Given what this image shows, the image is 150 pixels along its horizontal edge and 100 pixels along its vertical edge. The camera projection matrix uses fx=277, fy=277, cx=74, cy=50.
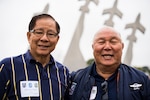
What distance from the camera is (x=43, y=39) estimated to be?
3070 mm

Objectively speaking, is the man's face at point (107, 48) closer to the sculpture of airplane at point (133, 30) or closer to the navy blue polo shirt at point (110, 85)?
the navy blue polo shirt at point (110, 85)

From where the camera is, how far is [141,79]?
10.0 feet

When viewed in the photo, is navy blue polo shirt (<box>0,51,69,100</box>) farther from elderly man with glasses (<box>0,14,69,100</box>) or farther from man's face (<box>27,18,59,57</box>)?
man's face (<box>27,18,59,57</box>)

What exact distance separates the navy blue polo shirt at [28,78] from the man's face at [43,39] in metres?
0.12

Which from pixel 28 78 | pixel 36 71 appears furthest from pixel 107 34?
pixel 28 78

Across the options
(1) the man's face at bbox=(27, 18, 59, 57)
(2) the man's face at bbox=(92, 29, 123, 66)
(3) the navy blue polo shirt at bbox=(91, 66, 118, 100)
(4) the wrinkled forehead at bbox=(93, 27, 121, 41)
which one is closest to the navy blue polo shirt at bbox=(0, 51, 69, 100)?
(1) the man's face at bbox=(27, 18, 59, 57)

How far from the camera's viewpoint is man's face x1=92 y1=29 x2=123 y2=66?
10.1ft

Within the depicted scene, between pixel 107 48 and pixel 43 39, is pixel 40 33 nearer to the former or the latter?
pixel 43 39

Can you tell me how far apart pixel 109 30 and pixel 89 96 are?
2.58 ft

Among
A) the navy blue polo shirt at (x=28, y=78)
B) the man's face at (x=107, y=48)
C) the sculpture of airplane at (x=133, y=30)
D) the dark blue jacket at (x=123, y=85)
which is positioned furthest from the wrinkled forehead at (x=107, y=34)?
the sculpture of airplane at (x=133, y=30)

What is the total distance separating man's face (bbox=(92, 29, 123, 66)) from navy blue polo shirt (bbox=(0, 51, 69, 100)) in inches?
21.1

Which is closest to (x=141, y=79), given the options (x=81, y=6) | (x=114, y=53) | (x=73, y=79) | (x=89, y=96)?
(x=114, y=53)

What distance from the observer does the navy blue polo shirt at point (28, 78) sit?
293 centimetres

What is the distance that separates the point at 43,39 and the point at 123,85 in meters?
1.01
